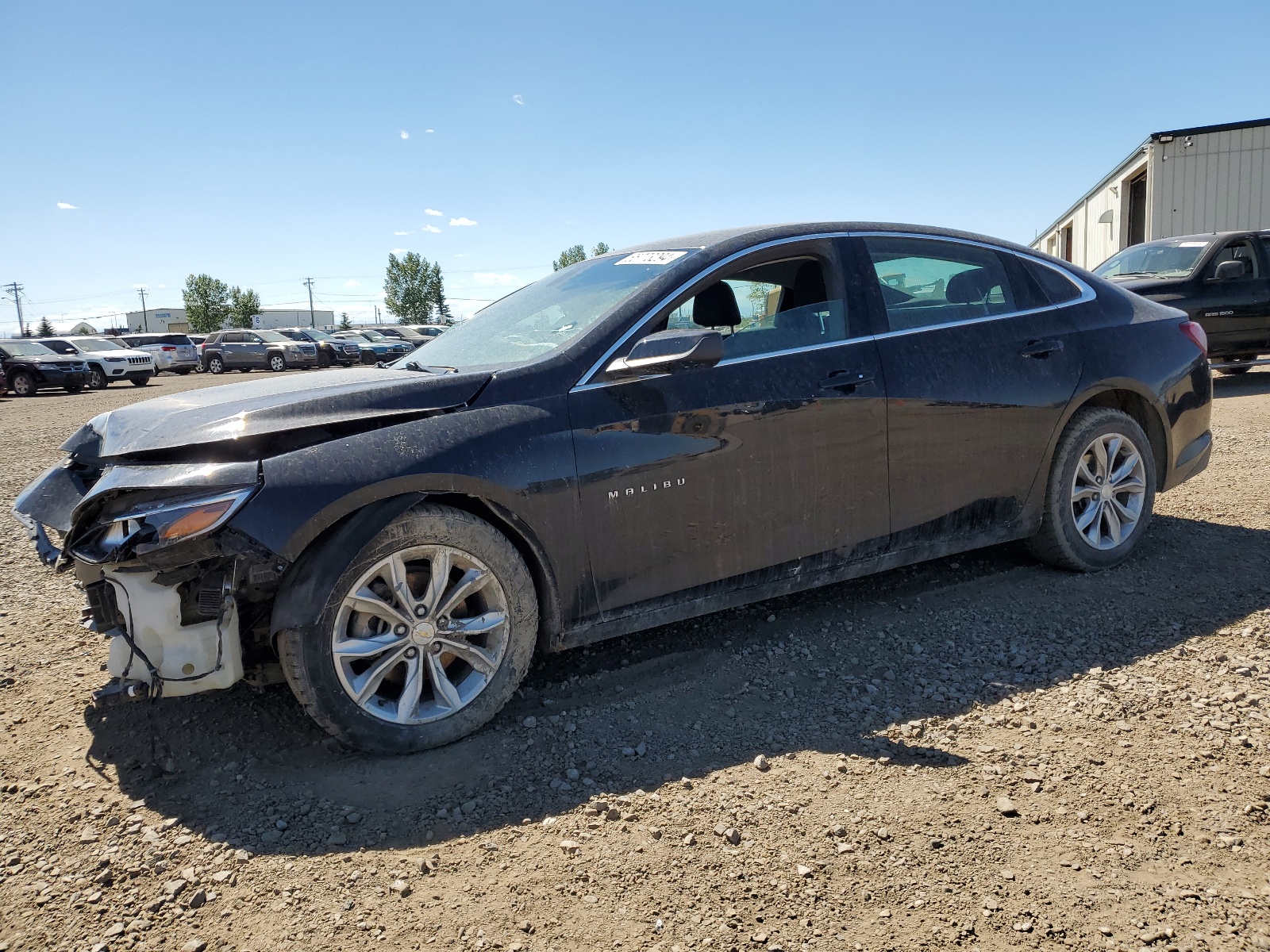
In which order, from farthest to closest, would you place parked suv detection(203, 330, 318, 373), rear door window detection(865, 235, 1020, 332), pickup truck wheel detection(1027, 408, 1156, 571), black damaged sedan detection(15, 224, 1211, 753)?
parked suv detection(203, 330, 318, 373)
pickup truck wheel detection(1027, 408, 1156, 571)
rear door window detection(865, 235, 1020, 332)
black damaged sedan detection(15, 224, 1211, 753)

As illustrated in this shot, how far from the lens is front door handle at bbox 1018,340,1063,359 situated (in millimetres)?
3965

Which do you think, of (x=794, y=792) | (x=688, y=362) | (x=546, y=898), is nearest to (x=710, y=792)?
(x=794, y=792)

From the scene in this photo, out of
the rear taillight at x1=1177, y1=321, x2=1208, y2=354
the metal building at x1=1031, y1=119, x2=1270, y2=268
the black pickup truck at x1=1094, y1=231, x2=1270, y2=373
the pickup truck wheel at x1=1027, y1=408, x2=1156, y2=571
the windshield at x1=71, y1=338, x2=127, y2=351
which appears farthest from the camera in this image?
the windshield at x1=71, y1=338, x2=127, y2=351

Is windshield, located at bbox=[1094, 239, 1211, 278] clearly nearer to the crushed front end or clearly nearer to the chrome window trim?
the chrome window trim

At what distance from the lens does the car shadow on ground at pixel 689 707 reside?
8.59ft

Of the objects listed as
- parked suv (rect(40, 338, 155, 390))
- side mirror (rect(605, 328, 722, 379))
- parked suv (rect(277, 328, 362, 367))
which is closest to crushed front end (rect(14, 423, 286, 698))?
side mirror (rect(605, 328, 722, 379))

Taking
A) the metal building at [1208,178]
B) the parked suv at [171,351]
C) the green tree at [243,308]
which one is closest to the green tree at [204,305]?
the green tree at [243,308]

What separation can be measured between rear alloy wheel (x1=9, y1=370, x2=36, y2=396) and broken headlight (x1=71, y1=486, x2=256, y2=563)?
27026mm

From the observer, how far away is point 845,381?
11.4 ft

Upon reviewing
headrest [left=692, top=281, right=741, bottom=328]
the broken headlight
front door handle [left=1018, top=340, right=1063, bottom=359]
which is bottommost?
the broken headlight

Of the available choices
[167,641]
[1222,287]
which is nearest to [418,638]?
[167,641]

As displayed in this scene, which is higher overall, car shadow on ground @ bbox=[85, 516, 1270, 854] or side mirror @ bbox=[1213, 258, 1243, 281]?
side mirror @ bbox=[1213, 258, 1243, 281]

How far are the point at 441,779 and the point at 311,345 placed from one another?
3453cm

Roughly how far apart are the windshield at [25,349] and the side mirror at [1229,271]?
91.6 feet
